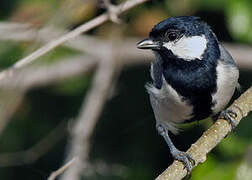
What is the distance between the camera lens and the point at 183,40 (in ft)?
9.29

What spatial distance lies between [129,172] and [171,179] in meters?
1.36

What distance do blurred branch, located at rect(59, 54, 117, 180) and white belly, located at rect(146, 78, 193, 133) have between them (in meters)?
0.54

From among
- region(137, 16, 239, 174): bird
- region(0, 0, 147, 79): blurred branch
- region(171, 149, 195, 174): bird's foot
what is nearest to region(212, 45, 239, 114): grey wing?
region(137, 16, 239, 174): bird

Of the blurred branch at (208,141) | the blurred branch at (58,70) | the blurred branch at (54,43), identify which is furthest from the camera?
the blurred branch at (58,70)

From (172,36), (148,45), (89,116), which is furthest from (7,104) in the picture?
(172,36)

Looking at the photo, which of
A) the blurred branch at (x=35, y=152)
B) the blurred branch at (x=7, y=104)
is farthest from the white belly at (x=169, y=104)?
the blurred branch at (x=35, y=152)

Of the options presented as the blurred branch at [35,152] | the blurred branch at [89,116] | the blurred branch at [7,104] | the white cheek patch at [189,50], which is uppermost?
the white cheek patch at [189,50]

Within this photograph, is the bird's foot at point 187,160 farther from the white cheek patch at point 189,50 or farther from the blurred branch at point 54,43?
the blurred branch at point 54,43

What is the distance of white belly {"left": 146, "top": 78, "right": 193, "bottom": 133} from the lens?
2.81 m

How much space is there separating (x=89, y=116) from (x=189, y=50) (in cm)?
89

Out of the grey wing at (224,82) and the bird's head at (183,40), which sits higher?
the bird's head at (183,40)

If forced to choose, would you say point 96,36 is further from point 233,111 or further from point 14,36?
point 233,111

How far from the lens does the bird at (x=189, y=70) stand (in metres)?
2.81

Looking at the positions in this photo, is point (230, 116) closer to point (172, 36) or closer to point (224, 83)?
point (224, 83)
